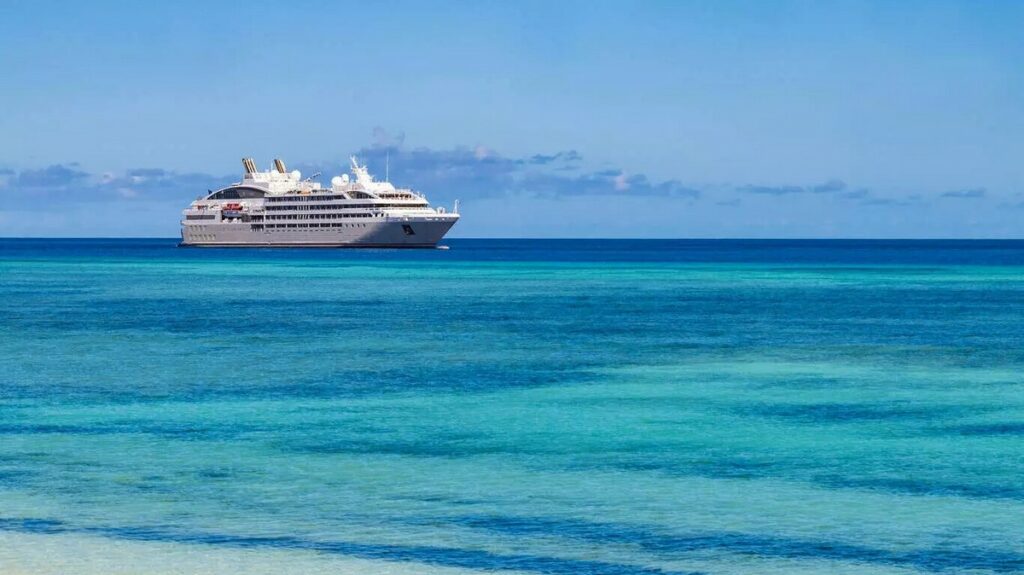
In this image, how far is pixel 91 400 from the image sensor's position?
25312mm

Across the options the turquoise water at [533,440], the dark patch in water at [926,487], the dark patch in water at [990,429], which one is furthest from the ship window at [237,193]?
the dark patch in water at [926,487]

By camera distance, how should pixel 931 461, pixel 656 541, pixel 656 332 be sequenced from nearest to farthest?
pixel 656 541 < pixel 931 461 < pixel 656 332

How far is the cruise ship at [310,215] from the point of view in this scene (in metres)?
140

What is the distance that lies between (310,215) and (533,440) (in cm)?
12693

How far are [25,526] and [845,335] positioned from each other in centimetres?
3012

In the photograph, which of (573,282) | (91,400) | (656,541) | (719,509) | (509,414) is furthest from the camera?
(573,282)

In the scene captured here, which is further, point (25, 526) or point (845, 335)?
point (845, 335)

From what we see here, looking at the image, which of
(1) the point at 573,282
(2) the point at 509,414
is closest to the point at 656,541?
(2) the point at 509,414

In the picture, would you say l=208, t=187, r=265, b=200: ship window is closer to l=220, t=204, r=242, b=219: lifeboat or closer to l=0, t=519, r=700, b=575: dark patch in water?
l=220, t=204, r=242, b=219: lifeboat

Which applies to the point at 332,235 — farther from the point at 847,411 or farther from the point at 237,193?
the point at 847,411

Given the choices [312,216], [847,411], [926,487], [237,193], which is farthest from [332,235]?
[926,487]

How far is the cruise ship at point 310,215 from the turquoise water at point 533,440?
92.7m

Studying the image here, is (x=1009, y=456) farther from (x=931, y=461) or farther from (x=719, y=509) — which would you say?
(x=719, y=509)

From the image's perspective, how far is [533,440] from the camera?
20828mm
